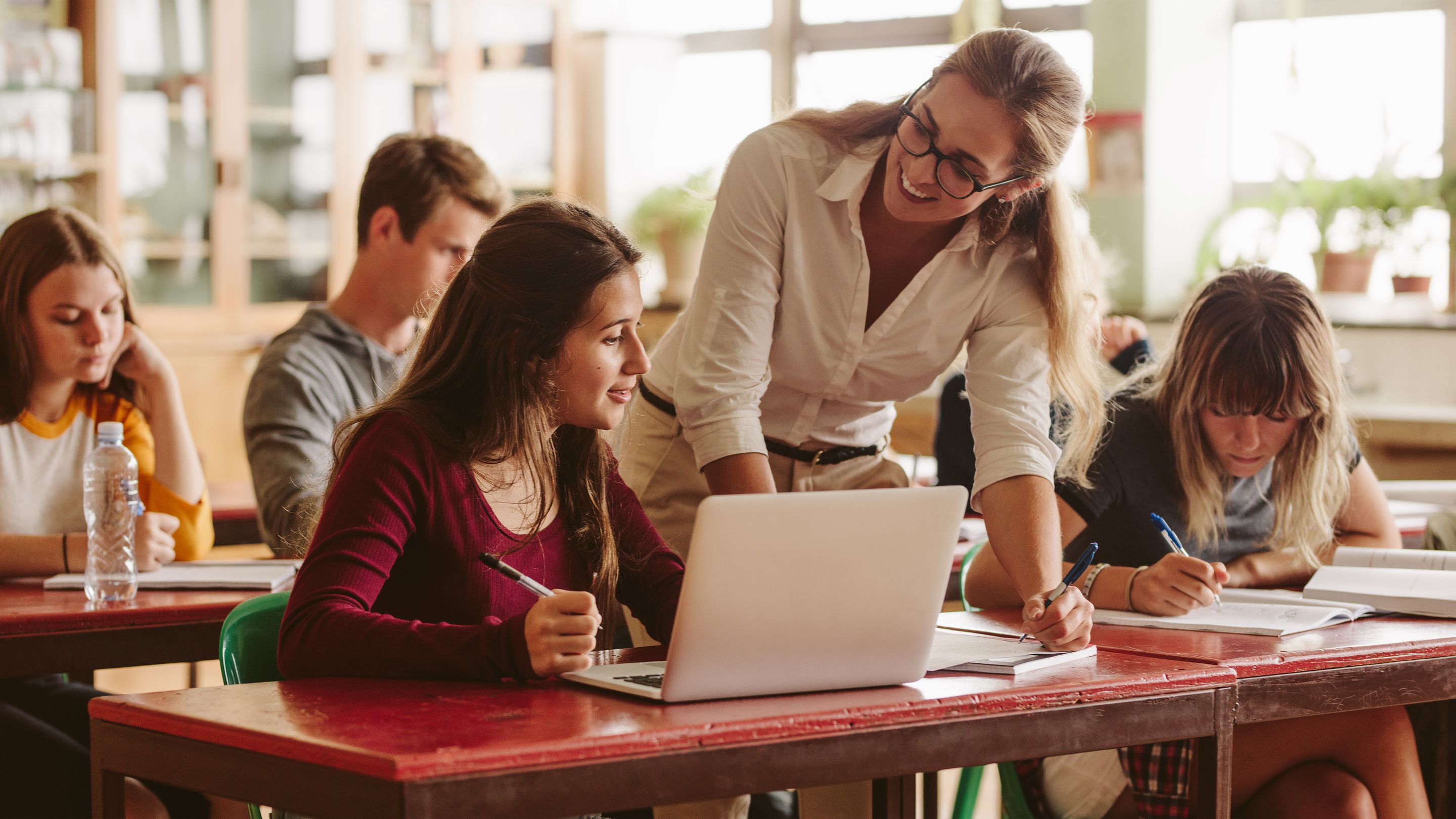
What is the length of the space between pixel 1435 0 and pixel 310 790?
4389 millimetres

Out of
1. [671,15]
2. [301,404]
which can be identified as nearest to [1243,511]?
[301,404]

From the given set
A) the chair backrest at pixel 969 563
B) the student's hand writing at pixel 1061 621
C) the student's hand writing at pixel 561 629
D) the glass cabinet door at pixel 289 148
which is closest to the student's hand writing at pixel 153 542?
the student's hand writing at pixel 561 629

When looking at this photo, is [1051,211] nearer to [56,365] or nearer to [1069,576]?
[1069,576]

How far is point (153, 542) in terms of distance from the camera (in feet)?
6.69

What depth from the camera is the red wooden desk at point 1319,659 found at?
4.85ft

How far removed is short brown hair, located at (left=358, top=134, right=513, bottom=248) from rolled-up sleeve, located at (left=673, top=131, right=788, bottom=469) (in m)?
0.93

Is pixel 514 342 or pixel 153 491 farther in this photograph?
pixel 153 491

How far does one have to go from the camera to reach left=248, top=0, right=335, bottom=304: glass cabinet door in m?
4.96

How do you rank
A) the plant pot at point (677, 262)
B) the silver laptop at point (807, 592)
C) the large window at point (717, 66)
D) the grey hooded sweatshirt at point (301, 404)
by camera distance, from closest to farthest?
the silver laptop at point (807, 592), the grey hooded sweatshirt at point (301, 404), the large window at point (717, 66), the plant pot at point (677, 262)

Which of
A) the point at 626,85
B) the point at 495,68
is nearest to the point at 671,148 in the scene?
the point at 626,85

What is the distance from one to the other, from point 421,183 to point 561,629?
4.89 feet

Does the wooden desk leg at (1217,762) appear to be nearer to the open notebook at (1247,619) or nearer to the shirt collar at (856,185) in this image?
the open notebook at (1247,619)

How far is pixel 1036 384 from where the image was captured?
5.94ft

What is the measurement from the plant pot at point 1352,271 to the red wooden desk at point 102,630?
361 cm
